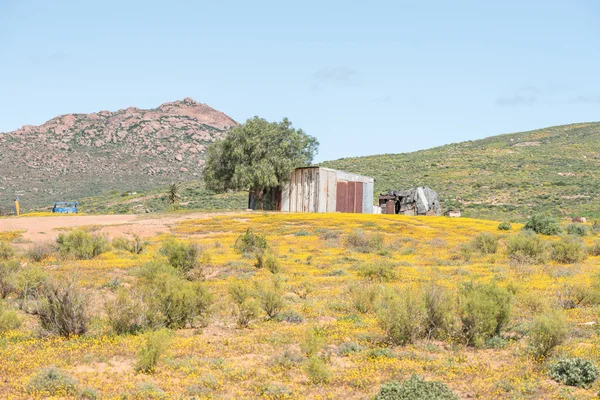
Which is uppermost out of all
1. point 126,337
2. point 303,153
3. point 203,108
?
point 203,108

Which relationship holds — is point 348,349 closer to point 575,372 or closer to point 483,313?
point 483,313

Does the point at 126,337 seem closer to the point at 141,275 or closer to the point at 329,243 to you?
the point at 141,275

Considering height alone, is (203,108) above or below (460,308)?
above

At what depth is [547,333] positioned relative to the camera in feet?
29.7

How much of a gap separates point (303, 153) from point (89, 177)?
55.5 meters

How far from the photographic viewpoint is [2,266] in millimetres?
15258

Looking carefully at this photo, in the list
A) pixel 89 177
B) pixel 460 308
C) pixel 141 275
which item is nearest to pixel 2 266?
pixel 141 275

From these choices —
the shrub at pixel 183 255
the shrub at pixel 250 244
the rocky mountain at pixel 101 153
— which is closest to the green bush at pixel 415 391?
the shrub at pixel 183 255

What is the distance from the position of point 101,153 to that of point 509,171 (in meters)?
71.0

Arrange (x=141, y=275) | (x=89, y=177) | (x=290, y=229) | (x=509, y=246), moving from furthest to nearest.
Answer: (x=89, y=177) < (x=290, y=229) < (x=509, y=246) < (x=141, y=275)

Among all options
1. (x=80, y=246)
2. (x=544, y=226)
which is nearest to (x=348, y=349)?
(x=80, y=246)

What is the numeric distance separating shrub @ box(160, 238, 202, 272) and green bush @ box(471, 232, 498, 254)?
1205 cm

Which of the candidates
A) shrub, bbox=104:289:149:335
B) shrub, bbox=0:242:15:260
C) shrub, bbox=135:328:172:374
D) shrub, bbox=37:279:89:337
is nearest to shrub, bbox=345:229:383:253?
shrub, bbox=0:242:15:260

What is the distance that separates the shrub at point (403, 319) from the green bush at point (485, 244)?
14.4 metres
